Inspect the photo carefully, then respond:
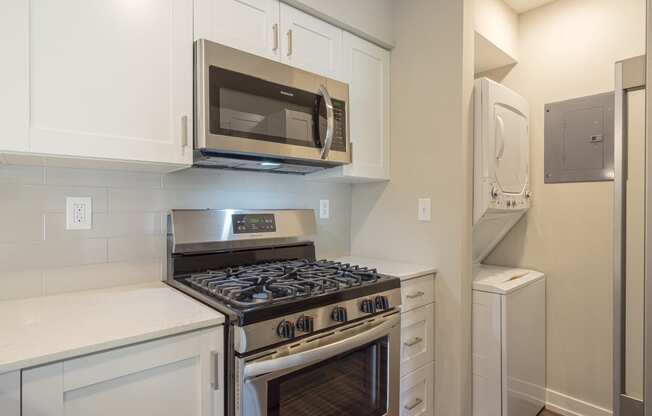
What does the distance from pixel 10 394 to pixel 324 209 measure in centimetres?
167

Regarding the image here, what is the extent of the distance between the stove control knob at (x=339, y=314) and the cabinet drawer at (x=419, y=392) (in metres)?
0.63

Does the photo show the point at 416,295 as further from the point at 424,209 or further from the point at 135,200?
the point at 135,200

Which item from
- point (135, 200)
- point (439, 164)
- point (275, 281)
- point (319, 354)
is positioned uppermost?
point (439, 164)

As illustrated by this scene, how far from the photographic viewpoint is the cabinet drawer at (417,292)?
1783mm

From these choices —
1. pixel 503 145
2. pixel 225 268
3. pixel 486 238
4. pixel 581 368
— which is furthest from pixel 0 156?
pixel 581 368

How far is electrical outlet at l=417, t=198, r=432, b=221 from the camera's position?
201 cm

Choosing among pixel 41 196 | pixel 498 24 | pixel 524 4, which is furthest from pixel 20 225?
pixel 524 4

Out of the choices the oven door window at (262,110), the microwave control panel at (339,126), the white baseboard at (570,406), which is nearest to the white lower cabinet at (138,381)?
the oven door window at (262,110)

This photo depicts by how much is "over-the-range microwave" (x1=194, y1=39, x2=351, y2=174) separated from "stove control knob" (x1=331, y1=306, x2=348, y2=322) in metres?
0.69

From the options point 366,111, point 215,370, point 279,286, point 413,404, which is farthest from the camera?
point 366,111

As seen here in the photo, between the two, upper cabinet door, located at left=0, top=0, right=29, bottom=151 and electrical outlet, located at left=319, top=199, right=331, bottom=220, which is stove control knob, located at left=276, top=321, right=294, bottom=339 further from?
electrical outlet, located at left=319, top=199, right=331, bottom=220

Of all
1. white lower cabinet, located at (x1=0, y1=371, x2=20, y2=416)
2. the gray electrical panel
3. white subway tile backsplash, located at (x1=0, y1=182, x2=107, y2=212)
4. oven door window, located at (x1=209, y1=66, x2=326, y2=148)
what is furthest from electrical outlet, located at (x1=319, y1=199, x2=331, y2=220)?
white lower cabinet, located at (x1=0, y1=371, x2=20, y2=416)

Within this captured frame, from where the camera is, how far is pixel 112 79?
1248mm

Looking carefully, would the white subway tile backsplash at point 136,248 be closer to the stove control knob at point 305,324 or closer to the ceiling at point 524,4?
the stove control knob at point 305,324
